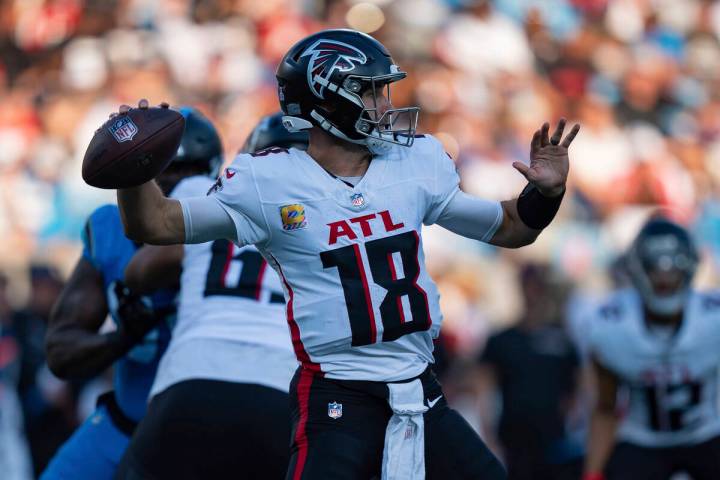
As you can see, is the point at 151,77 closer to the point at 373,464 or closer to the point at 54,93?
the point at 54,93

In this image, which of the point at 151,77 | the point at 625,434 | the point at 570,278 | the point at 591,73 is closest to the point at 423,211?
the point at 625,434

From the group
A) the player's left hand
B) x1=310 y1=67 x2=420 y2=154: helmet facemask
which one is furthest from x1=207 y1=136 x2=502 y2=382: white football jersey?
the player's left hand

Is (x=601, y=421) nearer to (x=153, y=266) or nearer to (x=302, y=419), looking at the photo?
(x=153, y=266)

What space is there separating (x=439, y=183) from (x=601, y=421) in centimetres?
278

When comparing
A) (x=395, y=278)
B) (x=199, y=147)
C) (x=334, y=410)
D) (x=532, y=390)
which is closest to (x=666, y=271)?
(x=199, y=147)

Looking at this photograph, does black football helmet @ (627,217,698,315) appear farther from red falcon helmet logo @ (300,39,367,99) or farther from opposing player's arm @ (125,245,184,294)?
red falcon helmet logo @ (300,39,367,99)

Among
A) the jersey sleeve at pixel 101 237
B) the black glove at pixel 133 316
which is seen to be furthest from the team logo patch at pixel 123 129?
the jersey sleeve at pixel 101 237

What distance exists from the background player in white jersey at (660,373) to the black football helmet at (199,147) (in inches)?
90.8

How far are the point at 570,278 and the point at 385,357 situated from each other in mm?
8023

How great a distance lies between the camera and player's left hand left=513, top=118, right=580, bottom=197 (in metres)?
3.44

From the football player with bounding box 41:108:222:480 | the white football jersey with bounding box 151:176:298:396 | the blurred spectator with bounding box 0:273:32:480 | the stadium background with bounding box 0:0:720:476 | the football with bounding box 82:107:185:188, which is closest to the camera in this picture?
the football with bounding box 82:107:185:188

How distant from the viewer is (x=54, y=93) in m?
12.1

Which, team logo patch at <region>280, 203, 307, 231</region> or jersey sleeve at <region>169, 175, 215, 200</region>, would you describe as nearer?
team logo patch at <region>280, 203, 307, 231</region>

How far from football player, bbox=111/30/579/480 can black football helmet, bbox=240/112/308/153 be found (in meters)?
0.96
